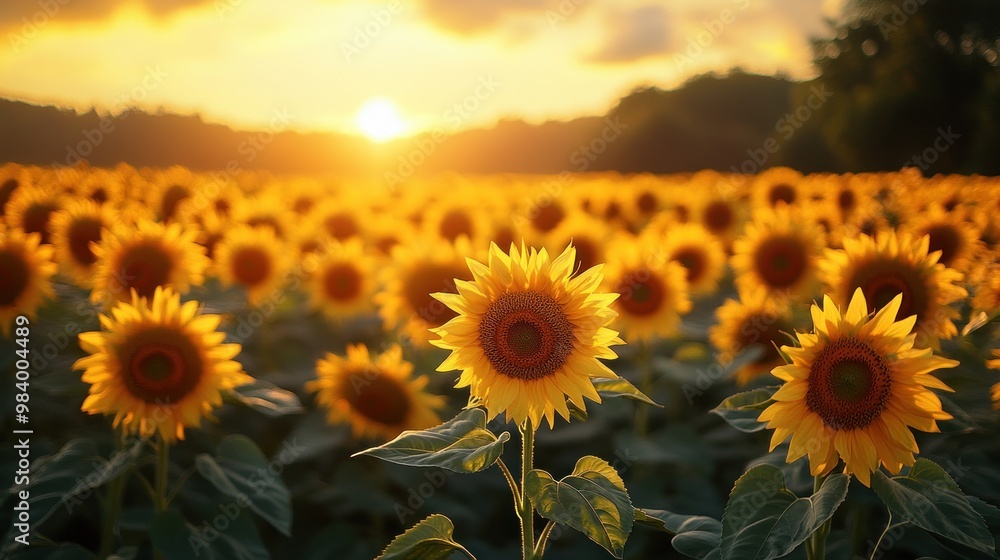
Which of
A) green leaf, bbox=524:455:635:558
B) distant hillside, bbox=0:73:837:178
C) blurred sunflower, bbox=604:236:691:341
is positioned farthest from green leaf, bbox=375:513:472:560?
distant hillside, bbox=0:73:837:178

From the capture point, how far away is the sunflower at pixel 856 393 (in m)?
2.46

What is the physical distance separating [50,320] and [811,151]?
47.0 metres

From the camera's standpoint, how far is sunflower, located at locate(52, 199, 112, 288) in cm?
652

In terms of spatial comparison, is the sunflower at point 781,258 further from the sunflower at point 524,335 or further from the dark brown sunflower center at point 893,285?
→ the sunflower at point 524,335

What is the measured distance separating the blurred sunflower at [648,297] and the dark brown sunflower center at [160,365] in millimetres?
3468

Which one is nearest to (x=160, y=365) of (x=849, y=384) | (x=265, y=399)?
(x=265, y=399)

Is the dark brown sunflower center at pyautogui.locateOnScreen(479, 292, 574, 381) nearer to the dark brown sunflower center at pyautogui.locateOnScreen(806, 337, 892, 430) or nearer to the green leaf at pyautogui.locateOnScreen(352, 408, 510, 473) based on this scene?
the green leaf at pyautogui.locateOnScreen(352, 408, 510, 473)

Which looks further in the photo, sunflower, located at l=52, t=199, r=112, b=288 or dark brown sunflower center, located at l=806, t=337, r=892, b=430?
sunflower, located at l=52, t=199, r=112, b=288

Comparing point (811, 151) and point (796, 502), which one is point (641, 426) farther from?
point (811, 151)

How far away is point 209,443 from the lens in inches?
196

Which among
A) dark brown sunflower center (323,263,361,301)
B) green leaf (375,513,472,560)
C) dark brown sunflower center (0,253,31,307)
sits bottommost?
green leaf (375,513,472,560)

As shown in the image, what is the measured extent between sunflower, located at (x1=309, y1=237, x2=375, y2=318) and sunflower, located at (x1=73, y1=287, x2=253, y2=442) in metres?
3.35

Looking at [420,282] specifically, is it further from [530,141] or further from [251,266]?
[530,141]

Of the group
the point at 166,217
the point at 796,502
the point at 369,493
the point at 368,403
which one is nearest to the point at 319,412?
the point at 368,403
